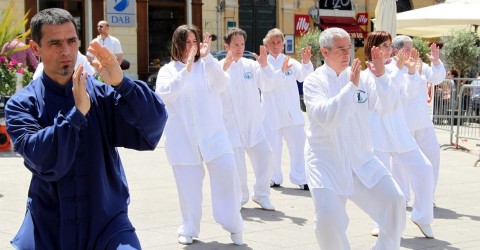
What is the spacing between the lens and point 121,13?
97.3 feet

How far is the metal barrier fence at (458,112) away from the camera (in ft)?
54.5

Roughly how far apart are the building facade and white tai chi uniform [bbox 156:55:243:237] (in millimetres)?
20455

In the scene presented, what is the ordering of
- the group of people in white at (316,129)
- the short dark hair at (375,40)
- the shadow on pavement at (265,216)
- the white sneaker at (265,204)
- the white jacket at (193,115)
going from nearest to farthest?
the group of people in white at (316,129) → the white jacket at (193,115) → the short dark hair at (375,40) → the shadow on pavement at (265,216) → the white sneaker at (265,204)

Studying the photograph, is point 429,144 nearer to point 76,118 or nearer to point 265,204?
point 265,204

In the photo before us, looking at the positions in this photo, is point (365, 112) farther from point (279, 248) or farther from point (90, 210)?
point (90, 210)

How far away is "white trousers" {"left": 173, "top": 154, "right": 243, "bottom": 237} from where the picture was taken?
310 inches

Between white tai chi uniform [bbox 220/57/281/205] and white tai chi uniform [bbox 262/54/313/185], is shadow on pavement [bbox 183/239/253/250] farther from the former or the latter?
white tai chi uniform [bbox 262/54/313/185]

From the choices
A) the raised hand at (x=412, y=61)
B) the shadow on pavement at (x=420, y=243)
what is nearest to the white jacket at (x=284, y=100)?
the raised hand at (x=412, y=61)

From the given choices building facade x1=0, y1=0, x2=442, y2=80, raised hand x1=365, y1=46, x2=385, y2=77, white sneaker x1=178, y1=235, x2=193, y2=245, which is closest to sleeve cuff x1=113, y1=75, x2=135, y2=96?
raised hand x1=365, y1=46, x2=385, y2=77

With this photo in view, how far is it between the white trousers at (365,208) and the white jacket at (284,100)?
504cm

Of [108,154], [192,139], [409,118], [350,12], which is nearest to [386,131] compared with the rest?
[409,118]

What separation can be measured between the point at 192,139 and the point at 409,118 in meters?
2.67

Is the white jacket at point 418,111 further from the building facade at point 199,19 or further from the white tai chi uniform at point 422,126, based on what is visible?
the building facade at point 199,19

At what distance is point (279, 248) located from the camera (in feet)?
25.4
